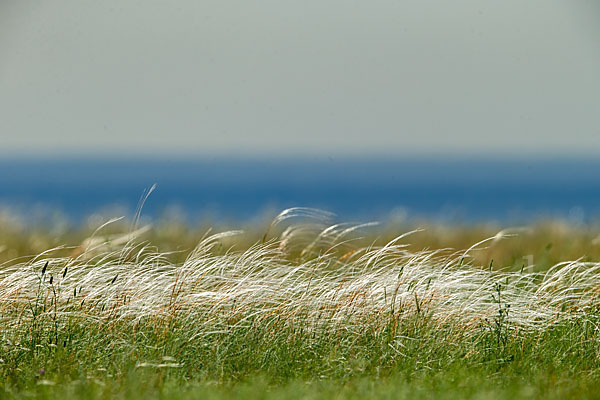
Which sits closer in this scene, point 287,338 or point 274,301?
point 287,338

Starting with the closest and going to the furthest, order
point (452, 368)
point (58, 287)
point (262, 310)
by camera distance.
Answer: point (452, 368)
point (262, 310)
point (58, 287)

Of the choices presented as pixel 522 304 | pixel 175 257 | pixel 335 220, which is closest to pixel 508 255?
pixel 335 220

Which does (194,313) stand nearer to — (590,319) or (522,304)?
(522,304)

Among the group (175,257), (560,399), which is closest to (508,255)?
(175,257)

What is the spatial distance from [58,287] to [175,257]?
3118 millimetres

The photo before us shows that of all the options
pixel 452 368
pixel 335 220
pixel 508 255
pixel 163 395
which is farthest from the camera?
pixel 508 255

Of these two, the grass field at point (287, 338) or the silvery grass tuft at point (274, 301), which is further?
the silvery grass tuft at point (274, 301)

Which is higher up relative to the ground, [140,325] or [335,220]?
[335,220]

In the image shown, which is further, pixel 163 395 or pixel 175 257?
pixel 175 257

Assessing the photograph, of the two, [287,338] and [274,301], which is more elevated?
[274,301]

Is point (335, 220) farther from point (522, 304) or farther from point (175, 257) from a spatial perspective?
point (522, 304)

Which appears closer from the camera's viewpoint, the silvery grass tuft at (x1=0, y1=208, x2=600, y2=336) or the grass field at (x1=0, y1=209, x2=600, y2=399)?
the grass field at (x1=0, y1=209, x2=600, y2=399)

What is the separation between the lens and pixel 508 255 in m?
9.42

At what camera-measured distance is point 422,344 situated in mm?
5508
